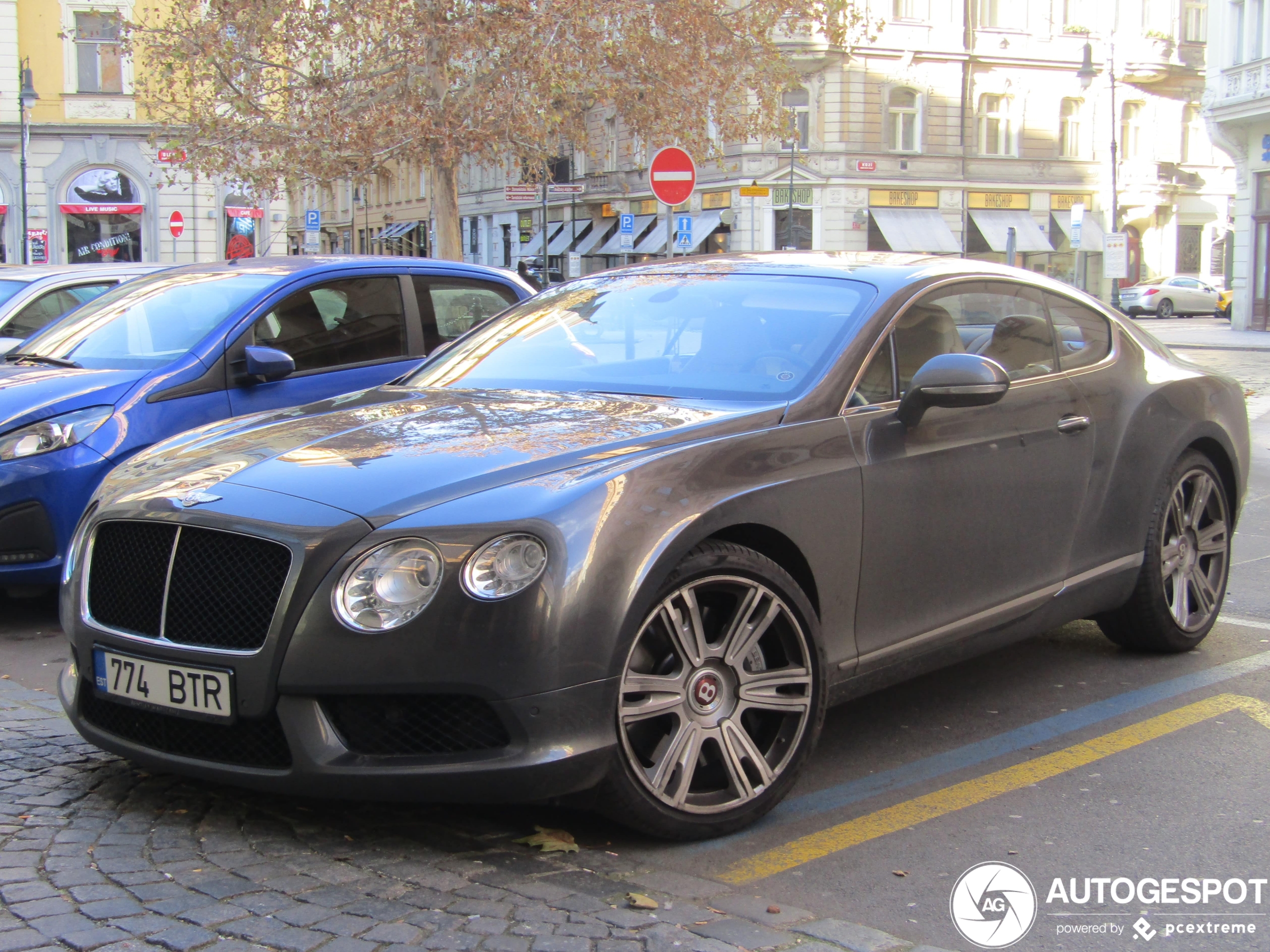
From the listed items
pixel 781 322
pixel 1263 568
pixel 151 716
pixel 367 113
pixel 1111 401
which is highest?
pixel 367 113

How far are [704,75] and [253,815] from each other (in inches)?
945

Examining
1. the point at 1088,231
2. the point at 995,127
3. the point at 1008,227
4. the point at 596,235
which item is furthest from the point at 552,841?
the point at 596,235

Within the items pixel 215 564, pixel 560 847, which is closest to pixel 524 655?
pixel 560 847

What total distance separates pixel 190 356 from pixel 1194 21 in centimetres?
5547

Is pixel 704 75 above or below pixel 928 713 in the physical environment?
above

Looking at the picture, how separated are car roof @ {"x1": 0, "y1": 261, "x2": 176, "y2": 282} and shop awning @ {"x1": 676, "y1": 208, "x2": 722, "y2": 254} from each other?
130ft

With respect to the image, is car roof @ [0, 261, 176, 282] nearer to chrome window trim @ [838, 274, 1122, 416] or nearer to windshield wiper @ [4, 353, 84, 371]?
windshield wiper @ [4, 353, 84, 371]

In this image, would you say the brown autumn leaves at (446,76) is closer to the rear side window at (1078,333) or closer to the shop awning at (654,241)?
the rear side window at (1078,333)

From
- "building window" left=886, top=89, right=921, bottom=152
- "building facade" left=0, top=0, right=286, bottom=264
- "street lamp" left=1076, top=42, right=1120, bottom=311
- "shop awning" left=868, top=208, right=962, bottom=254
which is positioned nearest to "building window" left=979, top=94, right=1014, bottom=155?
"building window" left=886, top=89, right=921, bottom=152

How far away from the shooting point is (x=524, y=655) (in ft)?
10.7

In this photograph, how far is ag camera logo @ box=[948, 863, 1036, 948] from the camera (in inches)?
126

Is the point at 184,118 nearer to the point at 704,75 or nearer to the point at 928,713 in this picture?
the point at 704,75

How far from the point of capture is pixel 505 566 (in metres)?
3.30

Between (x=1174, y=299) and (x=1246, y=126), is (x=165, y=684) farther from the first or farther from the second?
(x=1174, y=299)
